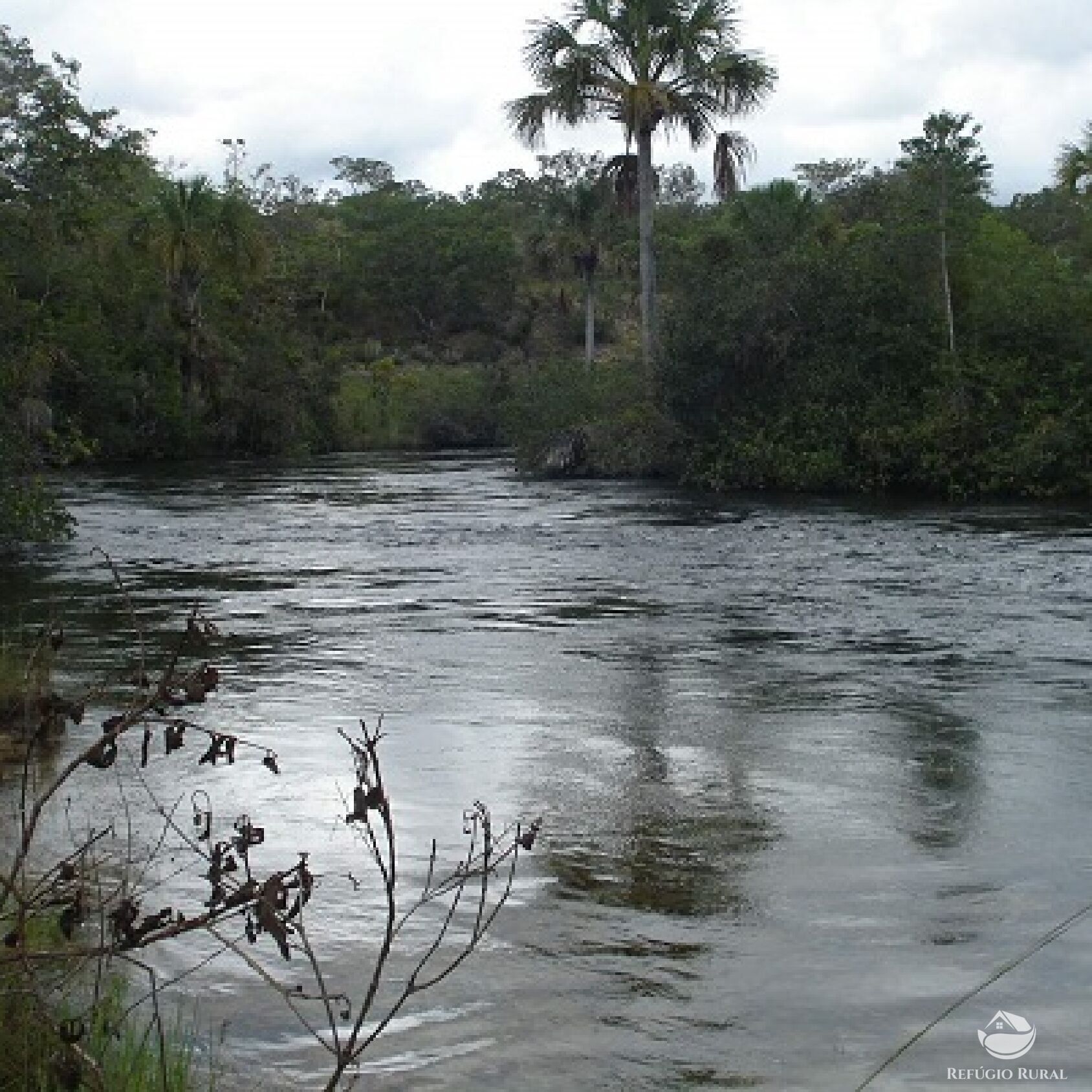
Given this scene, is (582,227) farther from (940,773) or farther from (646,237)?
(940,773)

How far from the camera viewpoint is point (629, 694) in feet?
39.6

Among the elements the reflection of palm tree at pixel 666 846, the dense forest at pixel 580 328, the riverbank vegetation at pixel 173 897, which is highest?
the dense forest at pixel 580 328

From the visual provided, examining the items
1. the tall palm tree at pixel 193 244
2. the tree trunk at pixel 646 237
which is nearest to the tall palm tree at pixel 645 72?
the tree trunk at pixel 646 237

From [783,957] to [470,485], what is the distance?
33025mm

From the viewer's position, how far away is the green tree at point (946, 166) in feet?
108

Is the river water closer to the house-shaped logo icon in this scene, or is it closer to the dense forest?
the house-shaped logo icon

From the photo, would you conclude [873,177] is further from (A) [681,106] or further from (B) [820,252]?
(B) [820,252]

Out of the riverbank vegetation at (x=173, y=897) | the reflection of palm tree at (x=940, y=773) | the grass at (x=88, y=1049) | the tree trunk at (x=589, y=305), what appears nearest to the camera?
the riverbank vegetation at (x=173, y=897)

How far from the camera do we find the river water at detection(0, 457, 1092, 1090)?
5.52 meters

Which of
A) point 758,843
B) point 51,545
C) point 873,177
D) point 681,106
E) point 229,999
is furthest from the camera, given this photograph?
point 873,177

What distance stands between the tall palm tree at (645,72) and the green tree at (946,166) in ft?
30.0

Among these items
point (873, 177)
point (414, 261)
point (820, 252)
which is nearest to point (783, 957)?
point (820, 252)

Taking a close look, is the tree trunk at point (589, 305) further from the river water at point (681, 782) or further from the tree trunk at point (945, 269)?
the river water at point (681, 782)

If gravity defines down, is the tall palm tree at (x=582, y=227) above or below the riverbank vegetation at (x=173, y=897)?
above
